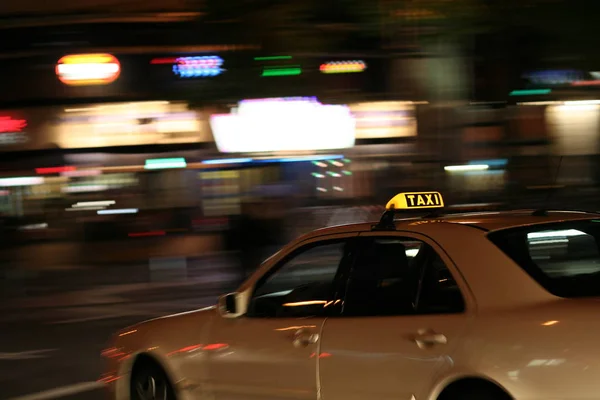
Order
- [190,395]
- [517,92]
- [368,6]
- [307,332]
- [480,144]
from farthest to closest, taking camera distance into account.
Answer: [480,144], [517,92], [368,6], [190,395], [307,332]

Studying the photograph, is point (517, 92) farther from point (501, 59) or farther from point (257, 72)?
point (257, 72)

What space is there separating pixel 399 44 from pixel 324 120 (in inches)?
589

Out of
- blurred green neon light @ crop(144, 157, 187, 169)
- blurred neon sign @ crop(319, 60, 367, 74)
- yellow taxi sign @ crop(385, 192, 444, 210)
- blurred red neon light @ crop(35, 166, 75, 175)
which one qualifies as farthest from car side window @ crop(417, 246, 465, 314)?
blurred red neon light @ crop(35, 166, 75, 175)

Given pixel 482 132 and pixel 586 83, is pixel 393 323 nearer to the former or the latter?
pixel 586 83

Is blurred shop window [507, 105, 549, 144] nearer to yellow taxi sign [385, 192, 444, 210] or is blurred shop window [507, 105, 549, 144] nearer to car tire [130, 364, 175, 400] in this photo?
yellow taxi sign [385, 192, 444, 210]

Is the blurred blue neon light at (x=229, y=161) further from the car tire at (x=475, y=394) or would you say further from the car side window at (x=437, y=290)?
the car tire at (x=475, y=394)

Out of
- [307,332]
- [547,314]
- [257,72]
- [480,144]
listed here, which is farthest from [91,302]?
[547,314]

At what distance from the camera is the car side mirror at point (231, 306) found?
16.6ft

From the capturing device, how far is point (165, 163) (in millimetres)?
23000

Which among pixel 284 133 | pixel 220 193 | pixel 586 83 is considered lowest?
pixel 220 193

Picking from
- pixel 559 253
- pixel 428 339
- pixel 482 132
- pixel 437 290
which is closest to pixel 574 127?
pixel 482 132

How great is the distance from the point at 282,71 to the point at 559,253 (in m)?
2.66

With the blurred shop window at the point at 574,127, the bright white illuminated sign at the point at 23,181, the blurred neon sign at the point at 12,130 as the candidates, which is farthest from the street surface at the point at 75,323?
the blurred neon sign at the point at 12,130

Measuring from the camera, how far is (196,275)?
18000mm
